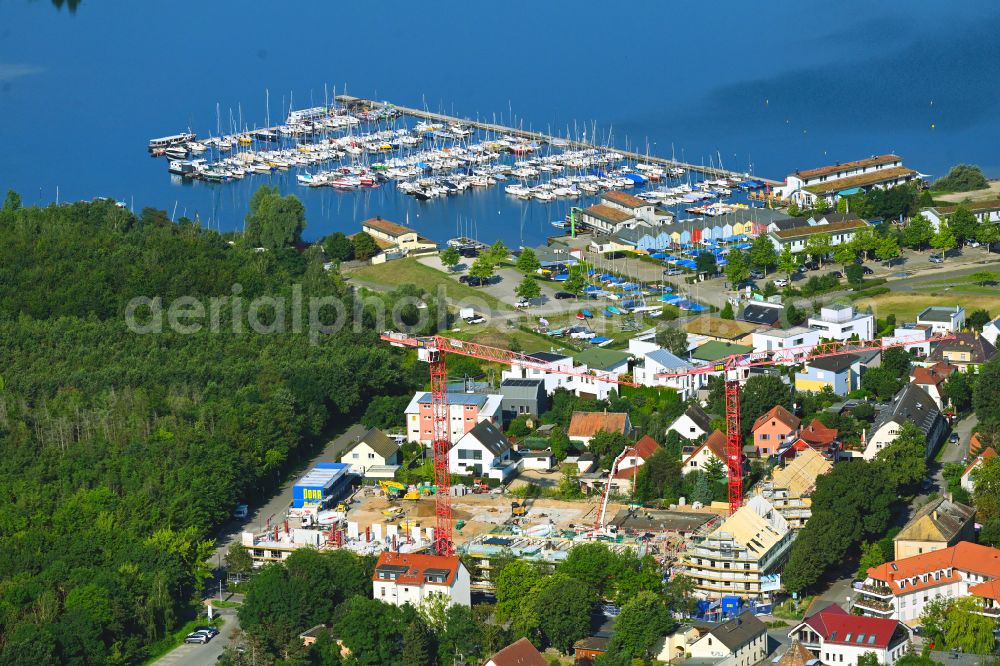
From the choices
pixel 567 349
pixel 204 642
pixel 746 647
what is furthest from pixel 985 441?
pixel 204 642

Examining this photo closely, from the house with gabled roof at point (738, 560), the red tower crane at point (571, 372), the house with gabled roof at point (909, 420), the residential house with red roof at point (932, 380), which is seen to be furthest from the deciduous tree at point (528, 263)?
the house with gabled roof at point (738, 560)

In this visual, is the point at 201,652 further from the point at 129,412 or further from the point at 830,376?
the point at 830,376

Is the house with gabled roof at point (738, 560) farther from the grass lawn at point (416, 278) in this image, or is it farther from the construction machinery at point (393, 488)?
the grass lawn at point (416, 278)

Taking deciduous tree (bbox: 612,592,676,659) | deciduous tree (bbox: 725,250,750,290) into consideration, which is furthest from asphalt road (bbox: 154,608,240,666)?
deciduous tree (bbox: 725,250,750,290)

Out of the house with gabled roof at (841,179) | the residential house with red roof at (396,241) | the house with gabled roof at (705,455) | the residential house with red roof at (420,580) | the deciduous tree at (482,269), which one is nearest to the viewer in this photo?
the residential house with red roof at (420,580)

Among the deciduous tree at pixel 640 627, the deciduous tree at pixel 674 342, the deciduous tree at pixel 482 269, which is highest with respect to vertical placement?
the deciduous tree at pixel 482 269

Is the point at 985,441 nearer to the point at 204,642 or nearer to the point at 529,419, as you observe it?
the point at 529,419

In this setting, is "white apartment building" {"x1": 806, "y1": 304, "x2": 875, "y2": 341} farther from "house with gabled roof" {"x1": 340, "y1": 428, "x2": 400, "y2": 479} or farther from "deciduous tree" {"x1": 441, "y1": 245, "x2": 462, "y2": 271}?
"deciduous tree" {"x1": 441, "y1": 245, "x2": 462, "y2": 271}
